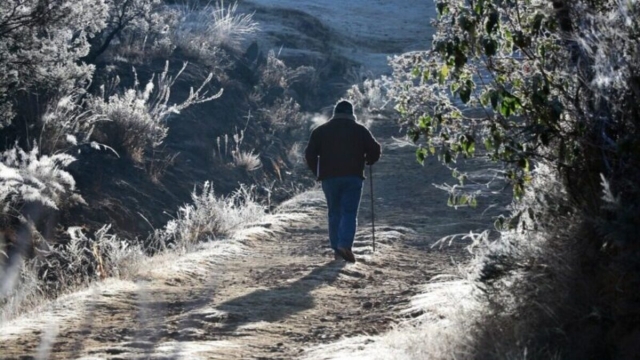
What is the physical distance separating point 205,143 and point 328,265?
10.3 m

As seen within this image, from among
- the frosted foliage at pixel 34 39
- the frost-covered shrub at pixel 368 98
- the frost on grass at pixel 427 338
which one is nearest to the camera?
the frost on grass at pixel 427 338

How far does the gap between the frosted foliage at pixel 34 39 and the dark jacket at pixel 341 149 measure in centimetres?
414

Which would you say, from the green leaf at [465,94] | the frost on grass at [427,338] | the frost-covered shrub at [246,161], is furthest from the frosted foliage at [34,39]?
the green leaf at [465,94]

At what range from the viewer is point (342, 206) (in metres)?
12.3

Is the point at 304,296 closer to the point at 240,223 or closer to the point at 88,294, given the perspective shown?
the point at 88,294

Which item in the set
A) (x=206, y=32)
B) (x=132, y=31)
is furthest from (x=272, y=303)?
(x=206, y=32)

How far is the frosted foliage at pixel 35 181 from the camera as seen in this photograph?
43.6 feet

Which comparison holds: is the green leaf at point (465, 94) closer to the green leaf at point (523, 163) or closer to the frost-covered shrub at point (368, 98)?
the green leaf at point (523, 163)

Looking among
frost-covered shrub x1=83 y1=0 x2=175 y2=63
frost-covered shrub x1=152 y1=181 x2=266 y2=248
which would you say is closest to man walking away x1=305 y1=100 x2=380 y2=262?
frost-covered shrub x1=152 y1=181 x2=266 y2=248

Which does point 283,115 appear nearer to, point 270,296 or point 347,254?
point 347,254

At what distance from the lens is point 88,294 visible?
31.1 feet

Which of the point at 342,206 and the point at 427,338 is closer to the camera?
the point at 427,338

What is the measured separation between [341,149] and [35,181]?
147 inches

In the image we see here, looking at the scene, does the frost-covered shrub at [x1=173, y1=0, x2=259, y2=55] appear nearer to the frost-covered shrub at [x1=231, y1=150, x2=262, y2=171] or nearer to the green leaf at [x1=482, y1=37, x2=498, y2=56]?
the frost-covered shrub at [x1=231, y1=150, x2=262, y2=171]
